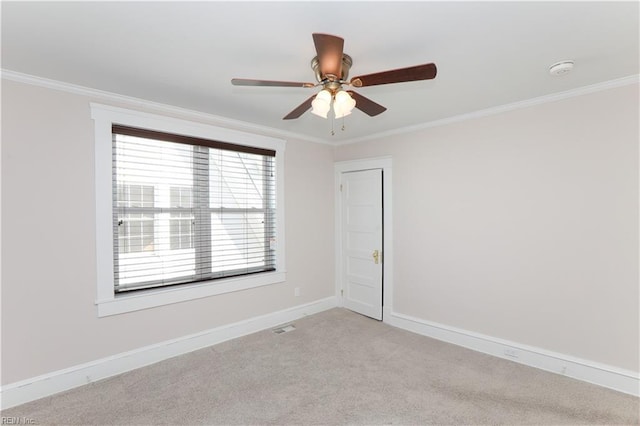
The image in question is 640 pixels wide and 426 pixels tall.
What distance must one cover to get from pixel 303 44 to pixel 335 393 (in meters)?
2.54

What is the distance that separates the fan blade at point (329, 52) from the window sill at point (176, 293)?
2.52m

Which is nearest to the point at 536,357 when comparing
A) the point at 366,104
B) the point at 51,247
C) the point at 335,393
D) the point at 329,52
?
the point at 335,393

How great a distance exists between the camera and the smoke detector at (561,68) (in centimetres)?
213

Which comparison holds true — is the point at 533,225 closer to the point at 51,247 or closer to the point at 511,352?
the point at 511,352

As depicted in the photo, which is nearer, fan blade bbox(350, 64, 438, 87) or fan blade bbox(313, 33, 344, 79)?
fan blade bbox(313, 33, 344, 79)

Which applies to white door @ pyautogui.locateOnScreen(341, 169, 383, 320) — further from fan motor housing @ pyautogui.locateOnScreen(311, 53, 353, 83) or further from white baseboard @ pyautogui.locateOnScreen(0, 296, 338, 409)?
fan motor housing @ pyautogui.locateOnScreen(311, 53, 353, 83)

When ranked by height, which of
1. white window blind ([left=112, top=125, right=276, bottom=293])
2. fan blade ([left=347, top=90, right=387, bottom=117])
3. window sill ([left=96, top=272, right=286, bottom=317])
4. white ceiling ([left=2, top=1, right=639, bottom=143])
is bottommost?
window sill ([left=96, top=272, right=286, bottom=317])

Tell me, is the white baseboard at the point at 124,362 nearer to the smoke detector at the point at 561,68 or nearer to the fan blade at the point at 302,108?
the fan blade at the point at 302,108

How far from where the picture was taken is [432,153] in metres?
3.58

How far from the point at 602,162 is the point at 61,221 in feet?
14.6

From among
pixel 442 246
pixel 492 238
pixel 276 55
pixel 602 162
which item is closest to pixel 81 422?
pixel 276 55

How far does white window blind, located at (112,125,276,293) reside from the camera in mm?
2844

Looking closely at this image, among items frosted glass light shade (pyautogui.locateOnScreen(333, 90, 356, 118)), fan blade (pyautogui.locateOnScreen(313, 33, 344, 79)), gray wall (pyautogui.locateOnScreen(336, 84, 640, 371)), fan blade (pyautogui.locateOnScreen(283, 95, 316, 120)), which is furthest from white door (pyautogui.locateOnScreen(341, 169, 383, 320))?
fan blade (pyautogui.locateOnScreen(313, 33, 344, 79))

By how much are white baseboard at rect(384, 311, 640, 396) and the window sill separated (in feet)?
6.23
